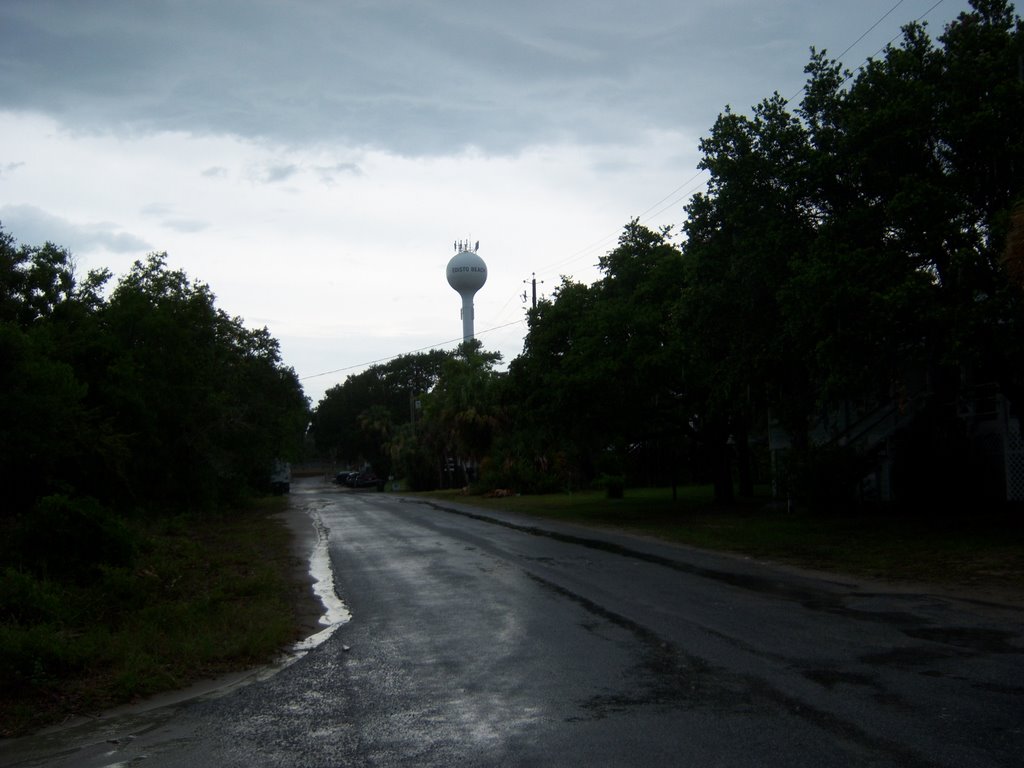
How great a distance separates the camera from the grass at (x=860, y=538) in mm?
14359

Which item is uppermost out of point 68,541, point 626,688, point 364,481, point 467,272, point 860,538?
point 467,272

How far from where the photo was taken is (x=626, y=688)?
24.0ft

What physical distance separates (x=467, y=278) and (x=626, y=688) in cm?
A: 7906

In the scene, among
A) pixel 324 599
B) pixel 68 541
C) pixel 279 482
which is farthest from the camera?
pixel 279 482

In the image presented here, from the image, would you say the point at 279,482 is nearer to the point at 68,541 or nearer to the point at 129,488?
the point at 129,488

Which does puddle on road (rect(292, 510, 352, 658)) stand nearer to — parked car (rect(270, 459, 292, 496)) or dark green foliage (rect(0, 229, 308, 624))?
dark green foliage (rect(0, 229, 308, 624))

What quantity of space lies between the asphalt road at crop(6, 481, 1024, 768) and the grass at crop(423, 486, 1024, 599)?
7.90 feet

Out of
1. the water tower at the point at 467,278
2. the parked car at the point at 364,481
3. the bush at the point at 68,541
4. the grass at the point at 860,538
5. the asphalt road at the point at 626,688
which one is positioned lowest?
the asphalt road at the point at 626,688

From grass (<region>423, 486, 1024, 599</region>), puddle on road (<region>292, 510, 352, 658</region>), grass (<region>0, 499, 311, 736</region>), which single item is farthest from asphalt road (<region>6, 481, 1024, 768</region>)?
grass (<region>423, 486, 1024, 599</region>)

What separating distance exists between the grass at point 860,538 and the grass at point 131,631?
8851 millimetres

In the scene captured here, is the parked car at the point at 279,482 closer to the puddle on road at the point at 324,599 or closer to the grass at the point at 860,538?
the grass at the point at 860,538

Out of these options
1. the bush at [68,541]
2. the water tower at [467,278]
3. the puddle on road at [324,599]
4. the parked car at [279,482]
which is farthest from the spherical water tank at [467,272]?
the bush at [68,541]

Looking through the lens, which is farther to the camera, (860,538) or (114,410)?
(114,410)

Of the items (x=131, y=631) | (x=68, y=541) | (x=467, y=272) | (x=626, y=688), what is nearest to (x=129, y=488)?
(x=68, y=541)
